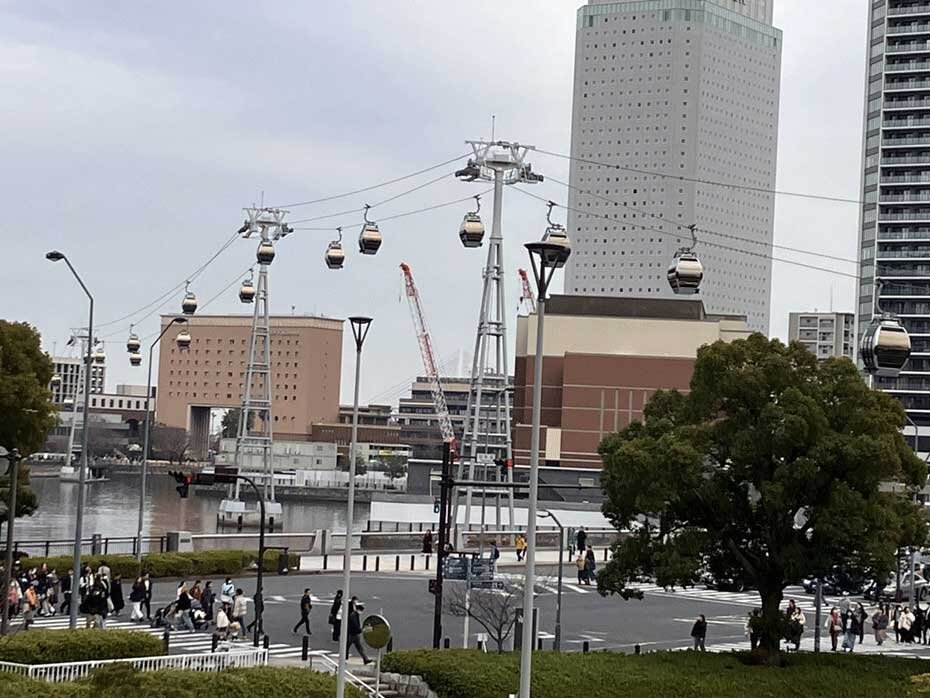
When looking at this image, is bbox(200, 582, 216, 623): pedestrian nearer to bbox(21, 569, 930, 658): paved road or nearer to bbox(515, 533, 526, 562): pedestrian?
bbox(21, 569, 930, 658): paved road

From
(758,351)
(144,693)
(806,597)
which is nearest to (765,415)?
(758,351)

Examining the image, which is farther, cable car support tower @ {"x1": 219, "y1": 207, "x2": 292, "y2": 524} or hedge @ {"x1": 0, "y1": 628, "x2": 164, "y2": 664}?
cable car support tower @ {"x1": 219, "y1": 207, "x2": 292, "y2": 524}

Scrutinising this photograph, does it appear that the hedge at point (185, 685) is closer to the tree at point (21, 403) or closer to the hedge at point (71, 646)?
the hedge at point (71, 646)

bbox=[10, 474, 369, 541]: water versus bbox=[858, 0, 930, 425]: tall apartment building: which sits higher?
bbox=[858, 0, 930, 425]: tall apartment building

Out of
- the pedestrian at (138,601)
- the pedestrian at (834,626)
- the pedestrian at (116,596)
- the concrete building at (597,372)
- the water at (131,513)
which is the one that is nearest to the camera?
the pedestrian at (138,601)

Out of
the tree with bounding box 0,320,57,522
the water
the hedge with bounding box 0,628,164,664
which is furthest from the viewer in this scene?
the water

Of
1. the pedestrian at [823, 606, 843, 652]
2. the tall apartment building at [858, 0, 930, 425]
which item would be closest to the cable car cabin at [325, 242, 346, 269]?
the pedestrian at [823, 606, 843, 652]

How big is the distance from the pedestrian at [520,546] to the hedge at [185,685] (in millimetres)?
42902

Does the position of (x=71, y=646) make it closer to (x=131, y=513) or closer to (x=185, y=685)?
(x=185, y=685)

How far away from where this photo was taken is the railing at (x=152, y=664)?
2611 cm

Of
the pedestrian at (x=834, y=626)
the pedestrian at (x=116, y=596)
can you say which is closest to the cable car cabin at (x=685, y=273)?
the pedestrian at (x=834, y=626)

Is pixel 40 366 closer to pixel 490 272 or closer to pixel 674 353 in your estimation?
pixel 490 272

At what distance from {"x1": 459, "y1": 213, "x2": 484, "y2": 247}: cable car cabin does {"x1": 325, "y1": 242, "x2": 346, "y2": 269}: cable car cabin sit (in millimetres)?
4037

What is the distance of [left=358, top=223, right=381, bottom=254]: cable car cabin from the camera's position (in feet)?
132
